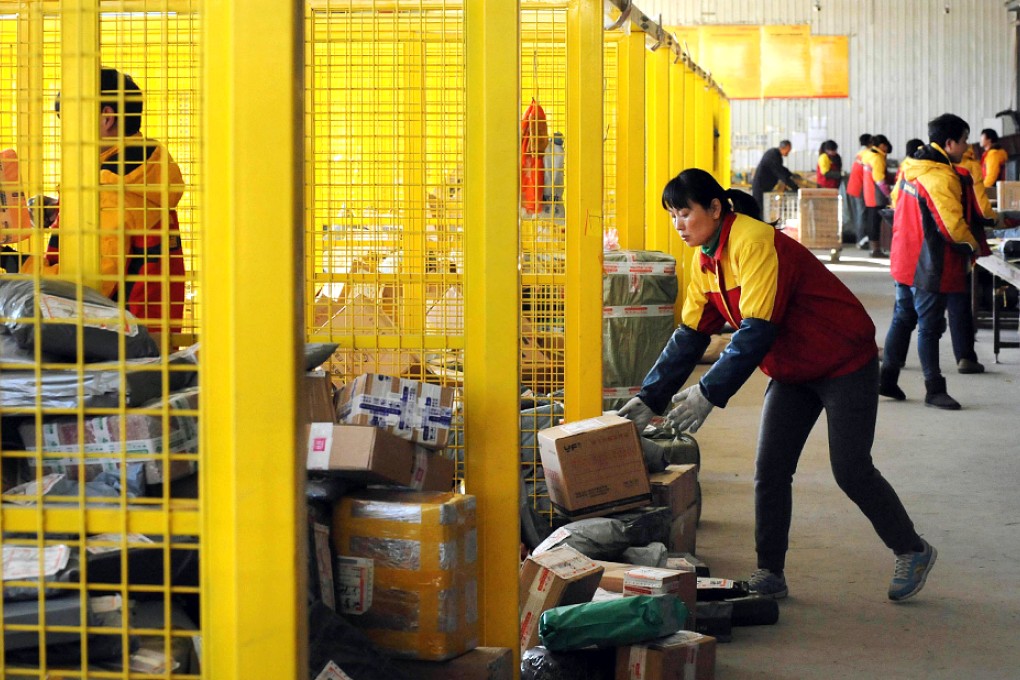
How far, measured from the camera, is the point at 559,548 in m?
4.05

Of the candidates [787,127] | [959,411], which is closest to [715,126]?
[959,411]

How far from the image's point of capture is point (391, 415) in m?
3.14

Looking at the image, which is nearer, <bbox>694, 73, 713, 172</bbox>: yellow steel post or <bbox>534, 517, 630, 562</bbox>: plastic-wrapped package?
<bbox>534, 517, 630, 562</bbox>: plastic-wrapped package

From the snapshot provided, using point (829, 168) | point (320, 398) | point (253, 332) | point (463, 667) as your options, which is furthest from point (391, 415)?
point (829, 168)

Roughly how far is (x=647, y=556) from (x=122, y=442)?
2.82 metres

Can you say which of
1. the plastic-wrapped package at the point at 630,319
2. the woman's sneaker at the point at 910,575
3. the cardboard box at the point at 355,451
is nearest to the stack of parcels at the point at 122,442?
the cardboard box at the point at 355,451

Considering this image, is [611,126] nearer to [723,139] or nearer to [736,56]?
[723,139]

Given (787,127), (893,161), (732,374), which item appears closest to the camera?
(732,374)

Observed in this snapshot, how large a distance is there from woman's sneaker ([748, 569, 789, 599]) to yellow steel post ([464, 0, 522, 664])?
65.5 inches

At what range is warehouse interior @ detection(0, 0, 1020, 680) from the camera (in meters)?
1.88

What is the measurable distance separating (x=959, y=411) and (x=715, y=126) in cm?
933

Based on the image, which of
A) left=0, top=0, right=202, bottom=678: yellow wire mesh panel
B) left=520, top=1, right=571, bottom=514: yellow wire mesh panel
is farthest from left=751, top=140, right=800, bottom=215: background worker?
left=0, top=0, right=202, bottom=678: yellow wire mesh panel

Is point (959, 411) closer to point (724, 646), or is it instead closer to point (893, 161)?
point (724, 646)

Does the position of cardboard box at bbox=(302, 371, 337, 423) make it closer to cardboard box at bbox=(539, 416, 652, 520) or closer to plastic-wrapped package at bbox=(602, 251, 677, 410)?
cardboard box at bbox=(539, 416, 652, 520)
